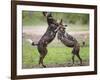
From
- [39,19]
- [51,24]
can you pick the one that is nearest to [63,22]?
[51,24]

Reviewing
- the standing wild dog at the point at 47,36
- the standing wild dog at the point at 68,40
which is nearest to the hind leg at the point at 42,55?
the standing wild dog at the point at 47,36

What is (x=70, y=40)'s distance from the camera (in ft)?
6.48

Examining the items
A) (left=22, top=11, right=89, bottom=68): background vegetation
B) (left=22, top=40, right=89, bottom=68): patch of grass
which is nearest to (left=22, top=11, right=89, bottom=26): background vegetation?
(left=22, top=11, right=89, bottom=68): background vegetation

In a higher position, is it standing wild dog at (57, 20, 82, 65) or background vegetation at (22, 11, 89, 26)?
background vegetation at (22, 11, 89, 26)

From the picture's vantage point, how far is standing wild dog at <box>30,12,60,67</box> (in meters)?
1.87

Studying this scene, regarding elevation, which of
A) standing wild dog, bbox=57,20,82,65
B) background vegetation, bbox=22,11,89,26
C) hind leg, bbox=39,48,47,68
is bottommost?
hind leg, bbox=39,48,47,68

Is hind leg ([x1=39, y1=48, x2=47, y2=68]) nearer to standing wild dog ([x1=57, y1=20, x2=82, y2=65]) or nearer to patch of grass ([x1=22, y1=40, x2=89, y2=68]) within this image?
patch of grass ([x1=22, y1=40, x2=89, y2=68])

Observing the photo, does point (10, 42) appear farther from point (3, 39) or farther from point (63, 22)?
point (63, 22)

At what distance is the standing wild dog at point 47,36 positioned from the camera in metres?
1.87

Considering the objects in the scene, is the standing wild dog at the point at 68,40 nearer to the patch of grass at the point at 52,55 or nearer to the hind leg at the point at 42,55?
the patch of grass at the point at 52,55

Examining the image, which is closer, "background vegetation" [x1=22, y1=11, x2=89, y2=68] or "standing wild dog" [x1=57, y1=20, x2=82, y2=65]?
"background vegetation" [x1=22, y1=11, x2=89, y2=68]

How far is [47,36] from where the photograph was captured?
1.90 metres

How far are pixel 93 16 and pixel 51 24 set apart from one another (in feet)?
1.61

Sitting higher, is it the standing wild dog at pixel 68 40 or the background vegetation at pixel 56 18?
the background vegetation at pixel 56 18
